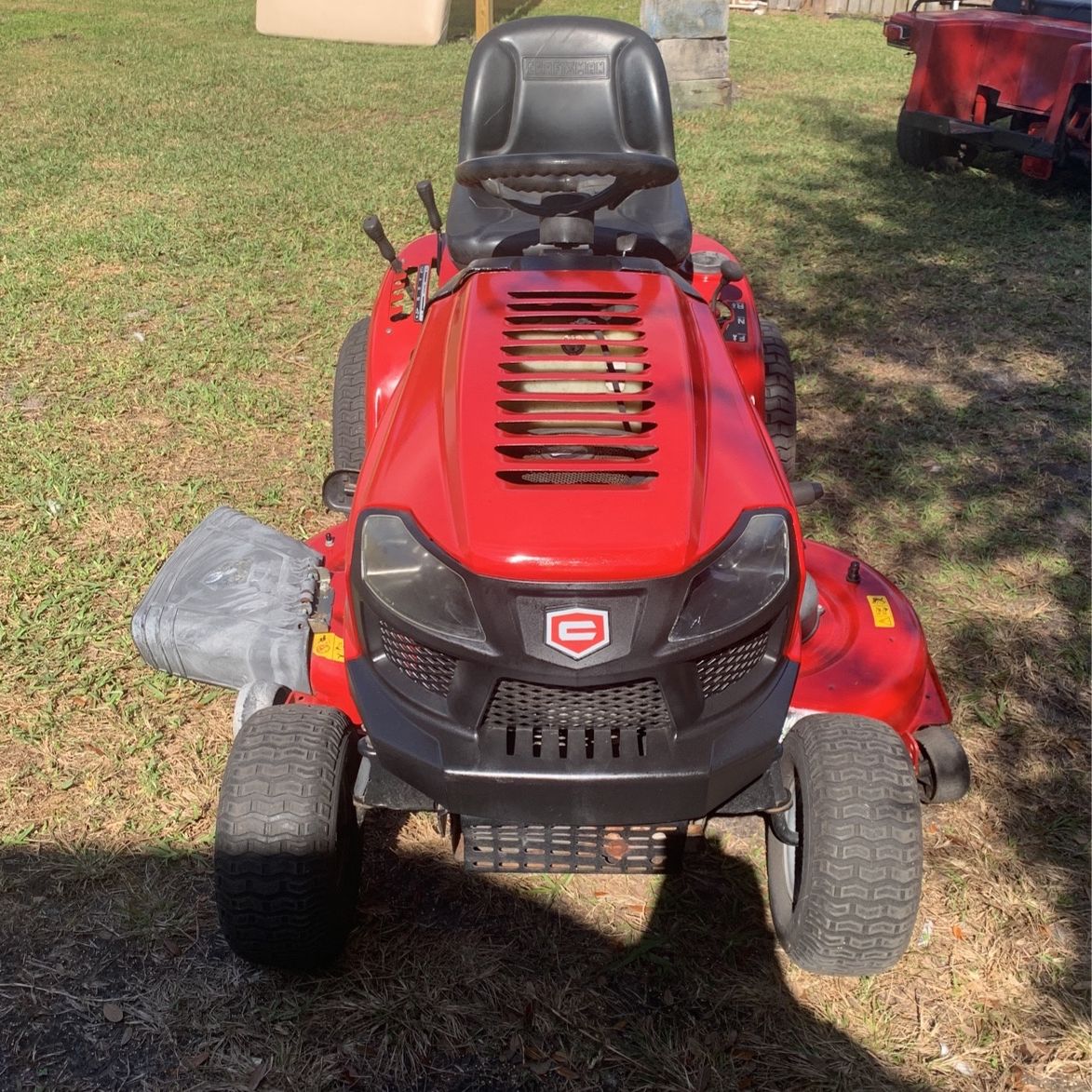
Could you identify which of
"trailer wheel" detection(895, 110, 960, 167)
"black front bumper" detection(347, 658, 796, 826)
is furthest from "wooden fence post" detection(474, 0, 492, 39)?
"black front bumper" detection(347, 658, 796, 826)

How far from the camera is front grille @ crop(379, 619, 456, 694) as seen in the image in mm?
1771

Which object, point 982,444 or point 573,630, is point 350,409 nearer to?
point 573,630

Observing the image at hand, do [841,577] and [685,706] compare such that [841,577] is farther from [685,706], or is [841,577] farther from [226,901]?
[226,901]

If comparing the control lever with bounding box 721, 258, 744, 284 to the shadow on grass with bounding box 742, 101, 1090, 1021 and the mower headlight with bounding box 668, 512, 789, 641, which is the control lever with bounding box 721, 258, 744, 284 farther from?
the mower headlight with bounding box 668, 512, 789, 641

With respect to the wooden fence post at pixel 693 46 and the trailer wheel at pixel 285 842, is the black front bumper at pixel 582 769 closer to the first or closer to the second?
the trailer wheel at pixel 285 842

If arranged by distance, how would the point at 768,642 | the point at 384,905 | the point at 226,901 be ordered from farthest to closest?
the point at 384,905, the point at 226,901, the point at 768,642

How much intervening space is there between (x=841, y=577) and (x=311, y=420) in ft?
7.32

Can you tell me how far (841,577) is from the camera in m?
2.62

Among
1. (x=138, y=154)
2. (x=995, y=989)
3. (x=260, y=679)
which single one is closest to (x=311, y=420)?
(x=260, y=679)

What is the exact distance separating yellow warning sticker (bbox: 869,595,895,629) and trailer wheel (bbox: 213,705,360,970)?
1.20m

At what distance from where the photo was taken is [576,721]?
1.76 metres

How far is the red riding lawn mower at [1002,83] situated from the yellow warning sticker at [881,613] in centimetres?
492

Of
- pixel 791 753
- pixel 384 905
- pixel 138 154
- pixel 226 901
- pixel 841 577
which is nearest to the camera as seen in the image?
pixel 226 901

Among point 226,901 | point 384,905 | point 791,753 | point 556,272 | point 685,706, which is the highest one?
point 556,272
